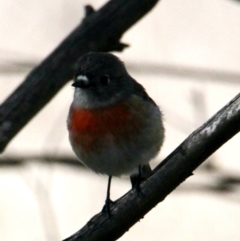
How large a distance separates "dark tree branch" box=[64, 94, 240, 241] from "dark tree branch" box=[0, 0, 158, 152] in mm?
977

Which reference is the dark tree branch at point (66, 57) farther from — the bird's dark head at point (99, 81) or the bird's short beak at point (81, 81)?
the bird's short beak at point (81, 81)

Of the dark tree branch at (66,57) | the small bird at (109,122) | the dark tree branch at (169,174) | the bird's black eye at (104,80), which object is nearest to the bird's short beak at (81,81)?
the small bird at (109,122)

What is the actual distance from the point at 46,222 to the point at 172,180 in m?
3.41

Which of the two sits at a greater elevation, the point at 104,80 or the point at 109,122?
the point at 104,80

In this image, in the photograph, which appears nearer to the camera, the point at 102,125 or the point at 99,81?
the point at 102,125

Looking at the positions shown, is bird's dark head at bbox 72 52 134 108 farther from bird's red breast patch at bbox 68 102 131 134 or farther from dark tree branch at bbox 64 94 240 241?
dark tree branch at bbox 64 94 240 241

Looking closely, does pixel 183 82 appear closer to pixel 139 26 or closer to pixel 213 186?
pixel 139 26

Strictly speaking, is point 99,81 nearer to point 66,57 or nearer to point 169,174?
point 66,57

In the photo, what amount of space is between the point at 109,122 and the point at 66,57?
0.64 meters

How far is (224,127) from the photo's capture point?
3.03 m

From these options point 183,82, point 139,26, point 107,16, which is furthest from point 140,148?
point 139,26

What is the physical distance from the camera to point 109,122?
404 cm

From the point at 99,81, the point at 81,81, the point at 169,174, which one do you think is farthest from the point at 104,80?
the point at 169,174

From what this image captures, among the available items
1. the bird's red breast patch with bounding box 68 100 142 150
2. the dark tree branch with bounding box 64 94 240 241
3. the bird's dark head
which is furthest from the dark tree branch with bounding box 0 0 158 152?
the dark tree branch with bounding box 64 94 240 241
